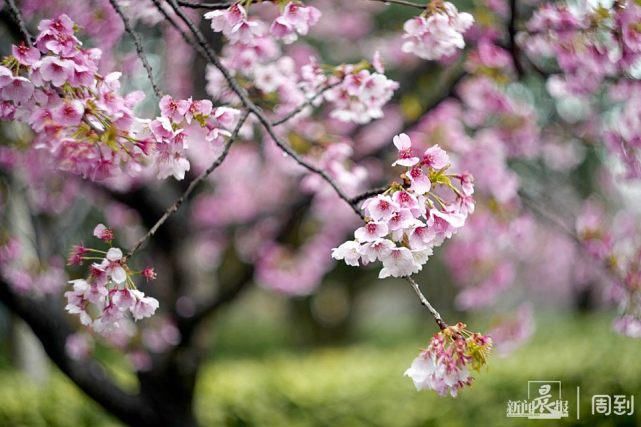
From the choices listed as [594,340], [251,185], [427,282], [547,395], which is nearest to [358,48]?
[251,185]

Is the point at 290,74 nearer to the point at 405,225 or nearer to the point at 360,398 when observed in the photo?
the point at 405,225

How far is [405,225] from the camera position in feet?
4.43

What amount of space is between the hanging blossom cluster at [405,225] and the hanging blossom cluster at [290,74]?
59 centimetres

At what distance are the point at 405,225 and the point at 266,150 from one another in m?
4.04

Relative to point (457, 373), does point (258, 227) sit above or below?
below

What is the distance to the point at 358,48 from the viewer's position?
6527 mm

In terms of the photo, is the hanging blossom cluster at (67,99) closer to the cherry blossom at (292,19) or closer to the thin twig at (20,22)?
the thin twig at (20,22)

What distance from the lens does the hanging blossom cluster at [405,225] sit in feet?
4.50

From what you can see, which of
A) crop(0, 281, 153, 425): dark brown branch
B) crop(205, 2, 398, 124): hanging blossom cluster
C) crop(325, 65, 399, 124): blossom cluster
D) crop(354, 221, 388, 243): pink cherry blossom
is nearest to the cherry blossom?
crop(205, 2, 398, 124): hanging blossom cluster

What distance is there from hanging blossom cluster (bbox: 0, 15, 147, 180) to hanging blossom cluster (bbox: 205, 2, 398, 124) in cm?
33

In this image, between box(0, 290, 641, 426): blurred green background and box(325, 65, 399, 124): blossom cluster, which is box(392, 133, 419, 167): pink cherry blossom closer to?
box(325, 65, 399, 124): blossom cluster

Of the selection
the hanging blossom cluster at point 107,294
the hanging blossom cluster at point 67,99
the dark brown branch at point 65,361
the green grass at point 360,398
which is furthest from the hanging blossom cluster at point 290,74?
the green grass at point 360,398

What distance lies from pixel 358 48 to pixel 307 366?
3.20m

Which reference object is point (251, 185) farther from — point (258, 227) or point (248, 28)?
point (248, 28)
